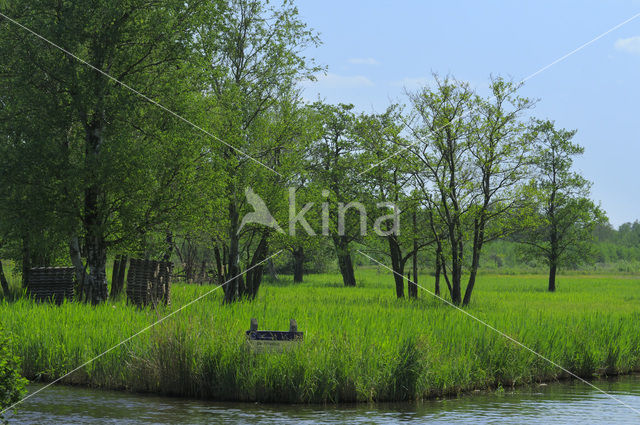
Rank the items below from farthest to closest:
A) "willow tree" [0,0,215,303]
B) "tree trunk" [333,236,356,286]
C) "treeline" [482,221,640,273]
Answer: "treeline" [482,221,640,273]
"tree trunk" [333,236,356,286]
"willow tree" [0,0,215,303]

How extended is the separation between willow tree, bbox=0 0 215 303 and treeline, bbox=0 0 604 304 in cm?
6

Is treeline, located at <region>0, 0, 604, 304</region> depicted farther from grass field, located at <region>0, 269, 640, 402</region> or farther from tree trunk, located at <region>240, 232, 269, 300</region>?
grass field, located at <region>0, 269, 640, 402</region>

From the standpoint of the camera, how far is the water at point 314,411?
38.7 ft

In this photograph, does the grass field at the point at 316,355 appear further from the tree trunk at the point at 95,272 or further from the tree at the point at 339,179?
the tree at the point at 339,179

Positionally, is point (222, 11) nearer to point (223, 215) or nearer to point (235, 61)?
point (235, 61)

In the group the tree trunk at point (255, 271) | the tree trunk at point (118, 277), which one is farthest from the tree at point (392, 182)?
the tree trunk at point (118, 277)

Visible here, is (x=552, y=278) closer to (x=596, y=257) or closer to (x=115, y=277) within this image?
(x=596, y=257)

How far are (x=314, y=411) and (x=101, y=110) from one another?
16.0 meters

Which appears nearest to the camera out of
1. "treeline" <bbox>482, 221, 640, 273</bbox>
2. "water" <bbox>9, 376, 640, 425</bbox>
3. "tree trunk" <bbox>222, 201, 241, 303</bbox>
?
"water" <bbox>9, 376, 640, 425</bbox>

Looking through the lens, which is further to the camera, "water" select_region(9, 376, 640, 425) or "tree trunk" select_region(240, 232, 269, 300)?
"tree trunk" select_region(240, 232, 269, 300)

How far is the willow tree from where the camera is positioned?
24656 mm

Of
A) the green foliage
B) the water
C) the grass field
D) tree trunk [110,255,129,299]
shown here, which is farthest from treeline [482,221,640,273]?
the water

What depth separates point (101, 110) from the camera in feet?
81.3

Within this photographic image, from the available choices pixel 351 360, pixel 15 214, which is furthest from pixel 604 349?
pixel 15 214
